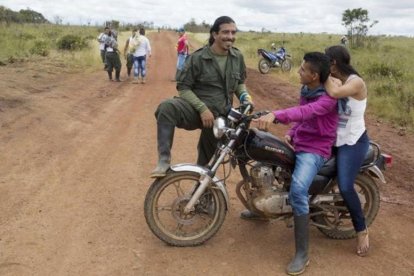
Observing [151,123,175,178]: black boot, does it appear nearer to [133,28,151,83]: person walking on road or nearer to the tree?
[133,28,151,83]: person walking on road

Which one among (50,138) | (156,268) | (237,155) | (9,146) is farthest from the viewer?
(50,138)

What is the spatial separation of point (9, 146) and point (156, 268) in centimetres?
433

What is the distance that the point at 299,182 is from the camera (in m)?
4.13

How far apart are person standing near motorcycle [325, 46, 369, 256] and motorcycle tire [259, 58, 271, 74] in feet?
51.1

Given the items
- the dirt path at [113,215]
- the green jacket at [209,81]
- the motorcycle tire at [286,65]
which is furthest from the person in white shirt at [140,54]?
the green jacket at [209,81]

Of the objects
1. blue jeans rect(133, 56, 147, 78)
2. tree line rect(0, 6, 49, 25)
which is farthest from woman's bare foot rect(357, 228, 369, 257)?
tree line rect(0, 6, 49, 25)

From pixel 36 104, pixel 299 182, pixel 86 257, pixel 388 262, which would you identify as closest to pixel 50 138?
pixel 36 104

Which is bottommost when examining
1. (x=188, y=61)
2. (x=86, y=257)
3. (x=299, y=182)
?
(x=86, y=257)

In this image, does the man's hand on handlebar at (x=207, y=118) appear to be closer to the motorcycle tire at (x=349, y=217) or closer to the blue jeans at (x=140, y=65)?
the motorcycle tire at (x=349, y=217)

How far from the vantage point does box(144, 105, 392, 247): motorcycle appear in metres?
4.31

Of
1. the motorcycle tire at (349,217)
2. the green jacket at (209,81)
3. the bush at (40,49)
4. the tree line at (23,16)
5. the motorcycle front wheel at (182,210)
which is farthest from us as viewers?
the tree line at (23,16)

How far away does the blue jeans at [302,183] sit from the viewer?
4125 millimetres

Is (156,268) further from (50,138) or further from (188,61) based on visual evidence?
(50,138)

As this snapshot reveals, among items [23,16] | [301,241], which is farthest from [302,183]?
[23,16]
